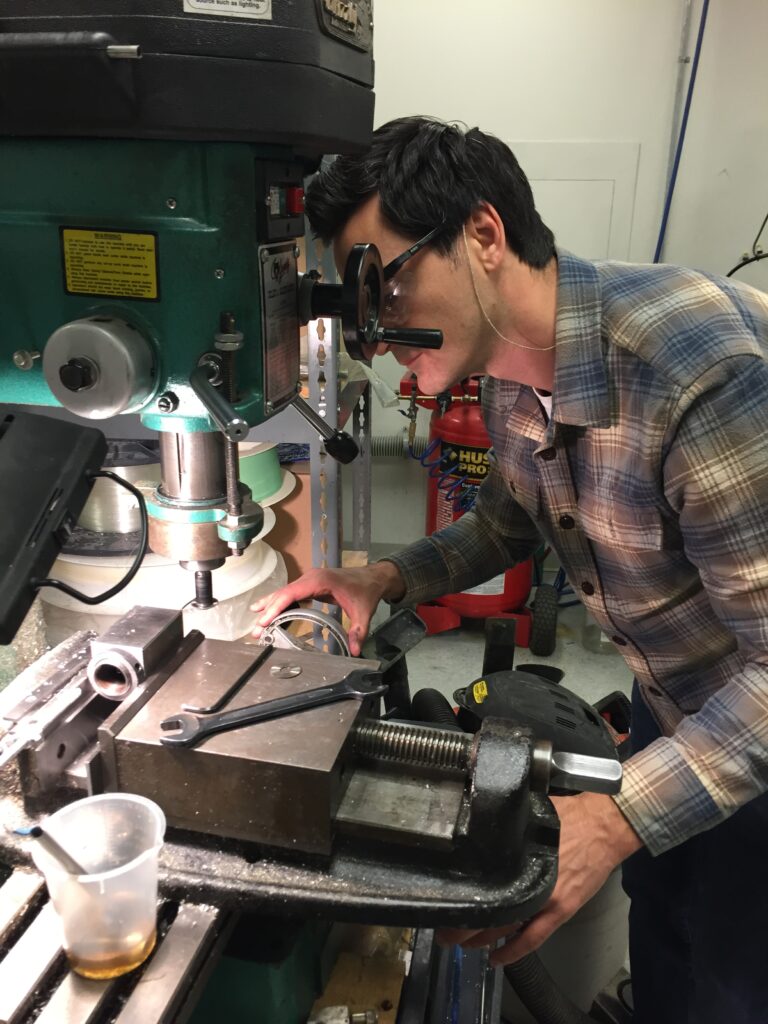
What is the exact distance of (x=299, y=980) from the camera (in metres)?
0.72

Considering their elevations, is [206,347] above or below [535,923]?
above

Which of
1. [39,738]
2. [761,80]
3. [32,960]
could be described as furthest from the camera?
[761,80]

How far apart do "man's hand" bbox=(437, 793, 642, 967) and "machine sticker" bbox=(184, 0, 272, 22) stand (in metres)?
0.78

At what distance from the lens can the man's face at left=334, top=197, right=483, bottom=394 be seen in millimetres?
1011

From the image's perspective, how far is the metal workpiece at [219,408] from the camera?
0.63 metres

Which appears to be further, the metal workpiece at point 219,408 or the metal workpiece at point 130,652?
the metal workpiece at point 130,652

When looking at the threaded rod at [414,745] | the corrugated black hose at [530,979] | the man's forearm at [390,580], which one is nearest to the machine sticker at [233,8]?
the threaded rod at [414,745]

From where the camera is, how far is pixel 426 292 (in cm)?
103

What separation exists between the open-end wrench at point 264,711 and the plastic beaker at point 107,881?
61 mm

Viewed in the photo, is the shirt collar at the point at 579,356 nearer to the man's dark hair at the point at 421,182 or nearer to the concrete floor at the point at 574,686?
the man's dark hair at the point at 421,182

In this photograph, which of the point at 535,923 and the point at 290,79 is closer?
the point at 290,79

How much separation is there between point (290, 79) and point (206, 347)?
0.22 m

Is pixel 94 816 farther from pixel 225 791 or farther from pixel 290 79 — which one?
pixel 290 79

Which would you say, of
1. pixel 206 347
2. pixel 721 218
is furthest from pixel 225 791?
pixel 721 218
